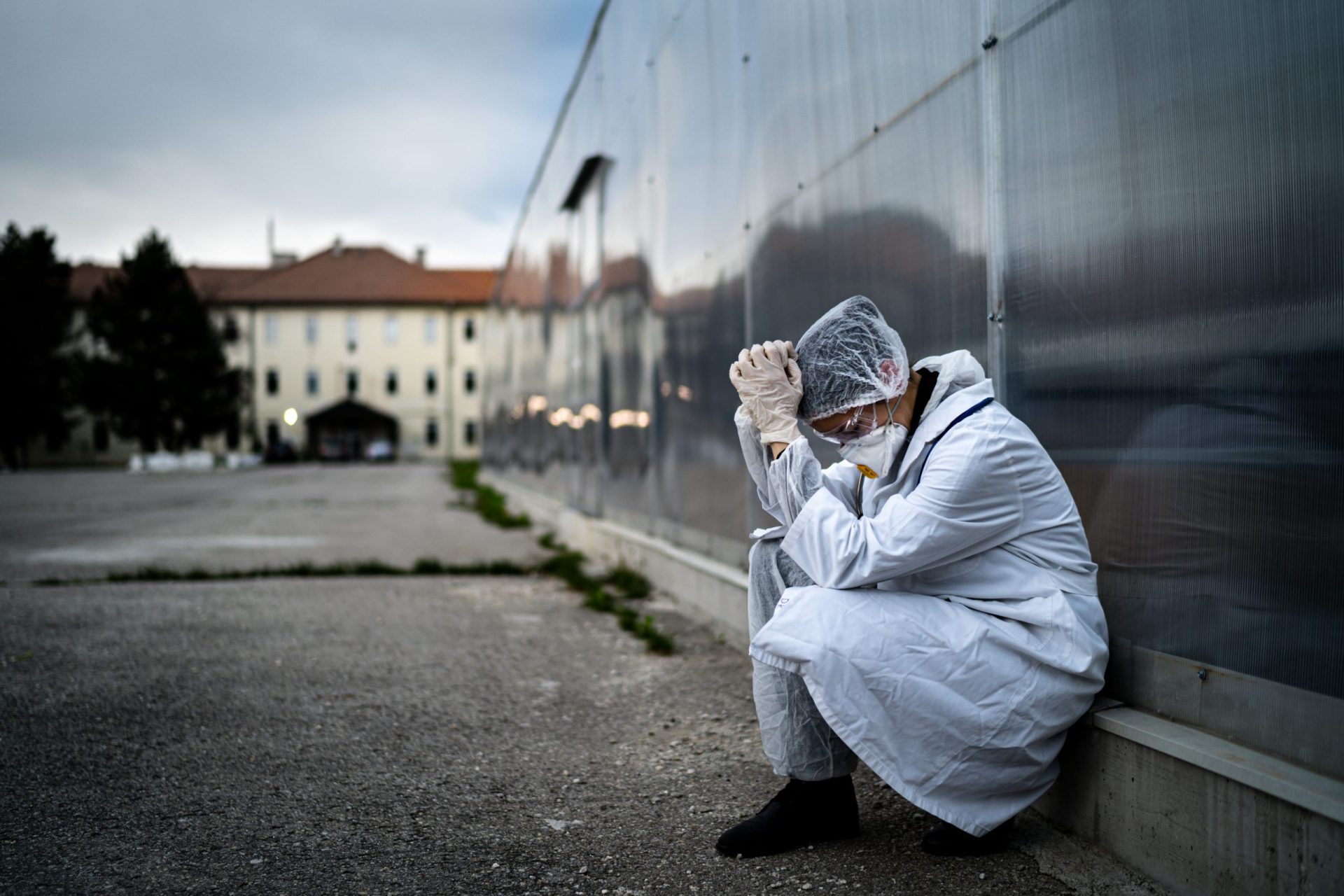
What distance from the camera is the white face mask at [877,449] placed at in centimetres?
263

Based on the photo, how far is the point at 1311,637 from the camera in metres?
1.97

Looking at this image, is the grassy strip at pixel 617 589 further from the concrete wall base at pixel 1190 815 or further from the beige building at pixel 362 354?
the beige building at pixel 362 354

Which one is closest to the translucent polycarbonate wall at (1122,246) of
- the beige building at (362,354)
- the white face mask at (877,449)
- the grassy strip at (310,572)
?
the white face mask at (877,449)

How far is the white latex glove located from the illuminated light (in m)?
5.29

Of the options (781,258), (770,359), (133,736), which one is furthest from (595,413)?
(770,359)

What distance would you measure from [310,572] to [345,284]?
65066 mm

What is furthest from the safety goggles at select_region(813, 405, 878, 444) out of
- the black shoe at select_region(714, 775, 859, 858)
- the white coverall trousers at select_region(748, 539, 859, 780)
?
the black shoe at select_region(714, 775, 859, 858)

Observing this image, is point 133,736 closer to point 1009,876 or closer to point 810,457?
point 810,457

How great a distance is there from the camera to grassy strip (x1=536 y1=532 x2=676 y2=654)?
5.30m

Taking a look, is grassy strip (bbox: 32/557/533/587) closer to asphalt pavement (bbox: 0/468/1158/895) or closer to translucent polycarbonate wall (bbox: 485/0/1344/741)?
asphalt pavement (bbox: 0/468/1158/895)

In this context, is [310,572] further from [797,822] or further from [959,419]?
[959,419]

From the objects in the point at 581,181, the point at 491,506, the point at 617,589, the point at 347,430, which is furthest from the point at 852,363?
the point at 347,430

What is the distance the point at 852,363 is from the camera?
2.62 m

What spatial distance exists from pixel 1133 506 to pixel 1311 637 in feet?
1.84
